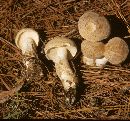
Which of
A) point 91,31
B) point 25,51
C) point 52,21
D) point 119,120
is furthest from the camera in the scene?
point 52,21

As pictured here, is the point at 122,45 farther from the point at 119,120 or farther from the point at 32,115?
the point at 32,115

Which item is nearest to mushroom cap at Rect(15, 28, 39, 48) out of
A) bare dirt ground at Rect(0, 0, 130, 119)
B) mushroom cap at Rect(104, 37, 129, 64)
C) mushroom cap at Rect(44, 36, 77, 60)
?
bare dirt ground at Rect(0, 0, 130, 119)

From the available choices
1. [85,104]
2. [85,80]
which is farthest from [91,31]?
[85,104]

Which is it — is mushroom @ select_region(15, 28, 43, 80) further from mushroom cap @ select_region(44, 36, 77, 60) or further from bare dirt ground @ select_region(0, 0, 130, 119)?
mushroom cap @ select_region(44, 36, 77, 60)

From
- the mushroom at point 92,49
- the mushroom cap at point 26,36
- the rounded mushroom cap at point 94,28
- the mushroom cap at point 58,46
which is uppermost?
the mushroom cap at point 26,36

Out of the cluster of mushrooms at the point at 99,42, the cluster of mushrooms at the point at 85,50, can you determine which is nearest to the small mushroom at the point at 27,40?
the cluster of mushrooms at the point at 85,50

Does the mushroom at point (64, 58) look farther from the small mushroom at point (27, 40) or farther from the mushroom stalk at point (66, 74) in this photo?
the small mushroom at point (27, 40)
